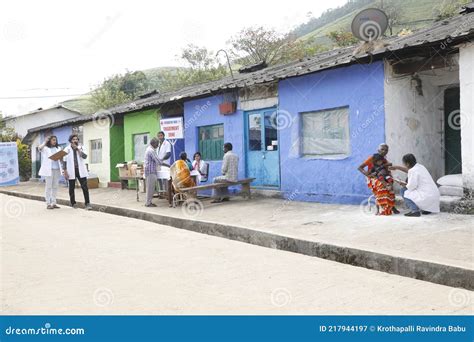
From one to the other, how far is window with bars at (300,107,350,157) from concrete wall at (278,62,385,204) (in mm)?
159

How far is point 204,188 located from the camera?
425 inches

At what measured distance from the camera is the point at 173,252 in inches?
254

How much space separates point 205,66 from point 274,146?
34.5m

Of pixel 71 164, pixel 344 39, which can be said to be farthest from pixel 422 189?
pixel 344 39

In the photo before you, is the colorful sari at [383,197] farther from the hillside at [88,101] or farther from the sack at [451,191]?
the hillside at [88,101]

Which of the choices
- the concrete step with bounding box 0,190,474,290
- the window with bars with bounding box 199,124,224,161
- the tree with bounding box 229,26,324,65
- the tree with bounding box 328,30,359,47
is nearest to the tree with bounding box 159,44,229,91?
the tree with bounding box 229,26,324,65

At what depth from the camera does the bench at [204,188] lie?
10766 mm

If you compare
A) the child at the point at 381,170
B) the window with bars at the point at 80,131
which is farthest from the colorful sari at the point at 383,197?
the window with bars at the point at 80,131

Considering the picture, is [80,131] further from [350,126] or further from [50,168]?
[350,126]

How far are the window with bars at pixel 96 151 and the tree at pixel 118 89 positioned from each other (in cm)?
2828

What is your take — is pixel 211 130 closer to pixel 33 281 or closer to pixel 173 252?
pixel 173 252

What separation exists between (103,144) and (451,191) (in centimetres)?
1501

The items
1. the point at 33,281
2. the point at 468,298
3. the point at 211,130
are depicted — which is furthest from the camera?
the point at 211,130
